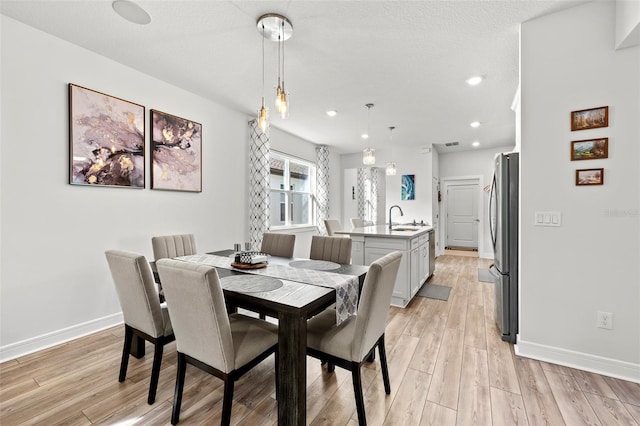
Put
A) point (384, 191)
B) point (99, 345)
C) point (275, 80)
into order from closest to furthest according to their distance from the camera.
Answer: point (99, 345)
point (275, 80)
point (384, 191)

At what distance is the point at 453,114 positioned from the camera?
4281mm

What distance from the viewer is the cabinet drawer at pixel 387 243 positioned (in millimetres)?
3427

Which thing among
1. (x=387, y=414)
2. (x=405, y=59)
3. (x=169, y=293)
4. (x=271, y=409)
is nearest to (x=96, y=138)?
(x=169, y=293)

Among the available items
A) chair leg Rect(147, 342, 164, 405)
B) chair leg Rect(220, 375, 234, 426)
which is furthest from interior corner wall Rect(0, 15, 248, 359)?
chair leg Rect(220, 375, 234, 426)

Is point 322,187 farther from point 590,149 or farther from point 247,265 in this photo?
point 590,149

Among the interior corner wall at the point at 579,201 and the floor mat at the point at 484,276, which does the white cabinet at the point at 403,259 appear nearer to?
the interior corner wall at the point at 579,201

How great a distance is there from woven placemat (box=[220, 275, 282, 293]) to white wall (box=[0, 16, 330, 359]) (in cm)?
176

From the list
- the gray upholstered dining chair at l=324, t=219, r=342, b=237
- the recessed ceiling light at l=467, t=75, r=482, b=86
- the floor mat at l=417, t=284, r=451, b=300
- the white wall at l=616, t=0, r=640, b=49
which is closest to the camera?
the white wall at l=616, t=0, r=640, b=49

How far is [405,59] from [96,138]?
9.86 feet

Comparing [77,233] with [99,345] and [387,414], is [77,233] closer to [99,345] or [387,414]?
[99,345]

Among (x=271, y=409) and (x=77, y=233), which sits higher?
(x=77, y=233)

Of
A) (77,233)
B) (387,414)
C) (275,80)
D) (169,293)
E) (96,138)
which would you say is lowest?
(387,414)

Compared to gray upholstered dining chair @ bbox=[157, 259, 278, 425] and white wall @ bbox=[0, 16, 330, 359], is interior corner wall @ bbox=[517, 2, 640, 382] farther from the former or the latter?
white wall @ bbox=[0, 16, 330, 359]

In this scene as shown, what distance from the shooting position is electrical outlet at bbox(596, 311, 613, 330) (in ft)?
6.70
